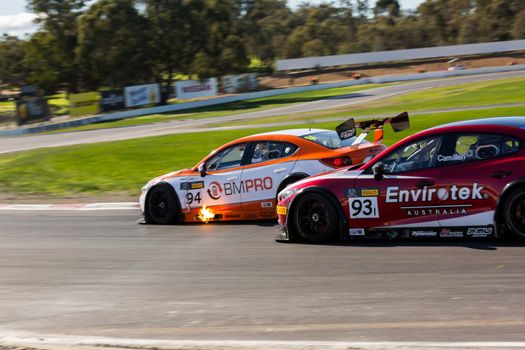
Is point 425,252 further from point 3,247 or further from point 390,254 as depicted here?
point 3,247

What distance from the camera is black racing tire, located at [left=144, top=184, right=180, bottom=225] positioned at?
40.2 ft

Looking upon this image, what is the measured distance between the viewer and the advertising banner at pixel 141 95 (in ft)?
195

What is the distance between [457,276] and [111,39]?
67.5 m

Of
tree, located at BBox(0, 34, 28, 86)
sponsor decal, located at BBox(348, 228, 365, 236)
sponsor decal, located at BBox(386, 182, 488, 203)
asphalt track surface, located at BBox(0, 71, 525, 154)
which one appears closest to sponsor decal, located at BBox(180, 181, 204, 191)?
sponsor decal, located at BBox(348, 228, 365, 236)

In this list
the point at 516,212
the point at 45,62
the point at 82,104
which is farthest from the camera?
the point at 45,62

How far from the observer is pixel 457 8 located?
11588 centimetres

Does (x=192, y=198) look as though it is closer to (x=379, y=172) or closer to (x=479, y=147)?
(x=379, y=172)

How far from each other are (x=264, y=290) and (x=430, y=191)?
8.12 feet

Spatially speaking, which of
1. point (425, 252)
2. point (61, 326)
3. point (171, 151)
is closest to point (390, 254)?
point (425, 252)

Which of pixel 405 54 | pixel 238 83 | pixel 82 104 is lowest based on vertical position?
pixel 82 104

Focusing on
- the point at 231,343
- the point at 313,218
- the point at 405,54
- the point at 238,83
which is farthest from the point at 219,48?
the point at 231,343

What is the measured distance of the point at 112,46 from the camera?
71062 millimetres

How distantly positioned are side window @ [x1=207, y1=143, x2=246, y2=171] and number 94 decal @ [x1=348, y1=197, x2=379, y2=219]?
2977 mm

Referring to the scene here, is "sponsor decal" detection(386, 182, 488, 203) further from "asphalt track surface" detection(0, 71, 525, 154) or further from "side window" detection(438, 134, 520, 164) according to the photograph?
"asphalt track surface" detection(0, 71, 525, 154)
